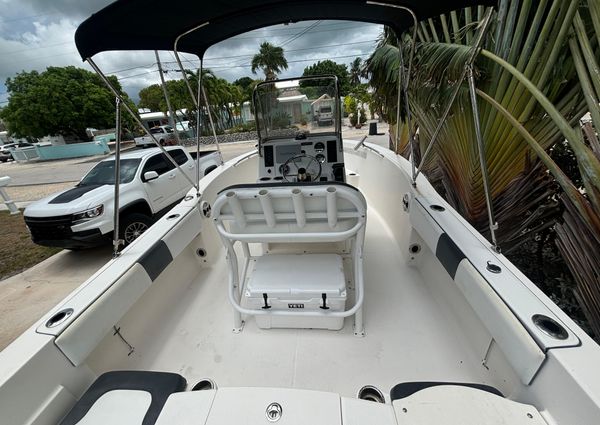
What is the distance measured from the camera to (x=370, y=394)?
4.69 ft

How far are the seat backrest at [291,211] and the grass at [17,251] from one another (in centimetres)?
466

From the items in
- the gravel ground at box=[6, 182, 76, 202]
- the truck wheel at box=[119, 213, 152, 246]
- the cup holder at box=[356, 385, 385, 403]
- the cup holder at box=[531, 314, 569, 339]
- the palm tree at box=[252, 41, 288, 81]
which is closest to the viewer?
the cup holder at box=[531, 314, 569, 339]

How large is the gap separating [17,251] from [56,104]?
83.6 feet

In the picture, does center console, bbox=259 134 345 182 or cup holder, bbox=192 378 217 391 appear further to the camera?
center console, bbox=259 134 345 182

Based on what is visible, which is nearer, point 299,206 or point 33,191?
point 299,206

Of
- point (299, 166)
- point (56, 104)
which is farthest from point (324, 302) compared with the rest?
point (56, 104)

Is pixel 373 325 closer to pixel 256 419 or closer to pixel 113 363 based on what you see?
pixel 256 419

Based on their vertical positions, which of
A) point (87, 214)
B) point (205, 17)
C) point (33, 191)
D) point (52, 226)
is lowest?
point (33, 191)

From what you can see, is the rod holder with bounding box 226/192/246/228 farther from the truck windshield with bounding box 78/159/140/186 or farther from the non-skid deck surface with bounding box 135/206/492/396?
the truck windshield with bounding box 78/159/140/186

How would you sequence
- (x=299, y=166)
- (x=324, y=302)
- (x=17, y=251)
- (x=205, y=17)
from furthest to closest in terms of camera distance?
(x=17, y=251) → (x=299, y=166) → (x=205, y=17) → (x=324, y=302)

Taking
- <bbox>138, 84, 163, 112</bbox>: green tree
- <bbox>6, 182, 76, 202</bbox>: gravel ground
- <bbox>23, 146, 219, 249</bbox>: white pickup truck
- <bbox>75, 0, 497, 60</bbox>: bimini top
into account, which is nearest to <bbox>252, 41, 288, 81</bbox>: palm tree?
<bbox>138, 84, 163, 112</bbox>: green tree

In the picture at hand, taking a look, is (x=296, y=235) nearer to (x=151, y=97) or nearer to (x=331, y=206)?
(x=331, y=206)

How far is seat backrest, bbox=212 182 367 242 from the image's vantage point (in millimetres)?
1469

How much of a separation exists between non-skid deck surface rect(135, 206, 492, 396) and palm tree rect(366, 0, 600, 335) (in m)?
0.86
